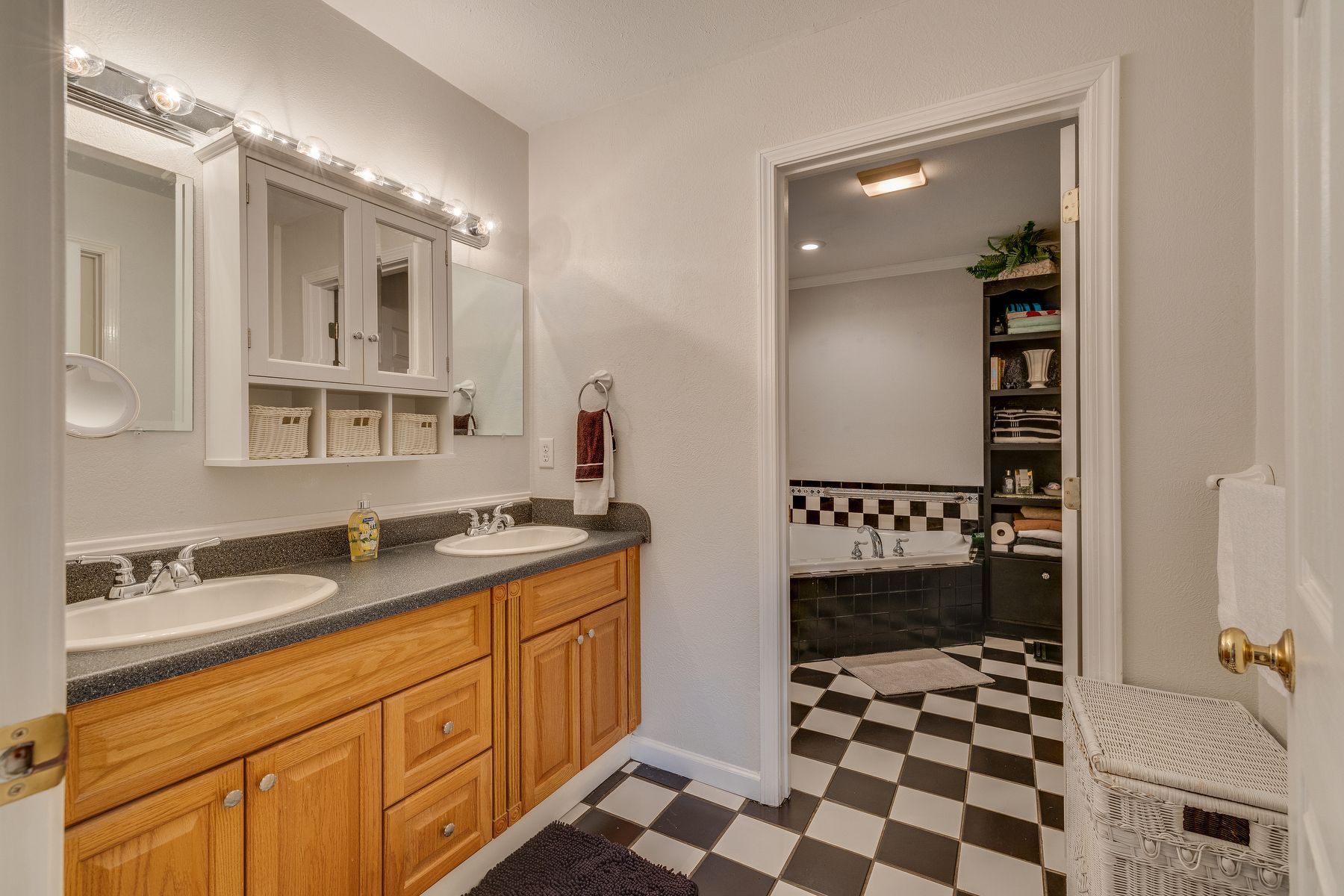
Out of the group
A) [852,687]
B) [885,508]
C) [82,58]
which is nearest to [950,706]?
[852,687]

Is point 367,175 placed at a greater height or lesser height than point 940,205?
lesser

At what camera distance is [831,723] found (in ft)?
8.06

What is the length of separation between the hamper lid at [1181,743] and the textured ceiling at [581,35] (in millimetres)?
1931

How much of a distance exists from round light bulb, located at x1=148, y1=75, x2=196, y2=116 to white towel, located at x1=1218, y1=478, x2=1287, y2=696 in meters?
2.35

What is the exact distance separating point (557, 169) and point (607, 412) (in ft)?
3.31

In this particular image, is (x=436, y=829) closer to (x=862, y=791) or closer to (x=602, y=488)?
(x=602, y=488)

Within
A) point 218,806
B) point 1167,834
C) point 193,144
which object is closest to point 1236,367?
point 1167,834

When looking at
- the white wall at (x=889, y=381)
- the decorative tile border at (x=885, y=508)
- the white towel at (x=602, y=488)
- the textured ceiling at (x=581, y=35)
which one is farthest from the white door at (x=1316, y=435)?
the white wall at (x=889, y=381)

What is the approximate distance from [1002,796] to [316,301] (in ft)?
8.31

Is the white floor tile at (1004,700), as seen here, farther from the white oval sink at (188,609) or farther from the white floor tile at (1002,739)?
the white oval sink at (188,609)

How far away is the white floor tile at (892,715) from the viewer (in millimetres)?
2451

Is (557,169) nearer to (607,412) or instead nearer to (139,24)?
(607,412)

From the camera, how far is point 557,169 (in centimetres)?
242

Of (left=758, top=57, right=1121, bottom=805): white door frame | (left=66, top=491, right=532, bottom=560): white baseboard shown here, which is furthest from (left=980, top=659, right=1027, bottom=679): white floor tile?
(left=66, top=491, right=532, bottom=560): white baseboard
